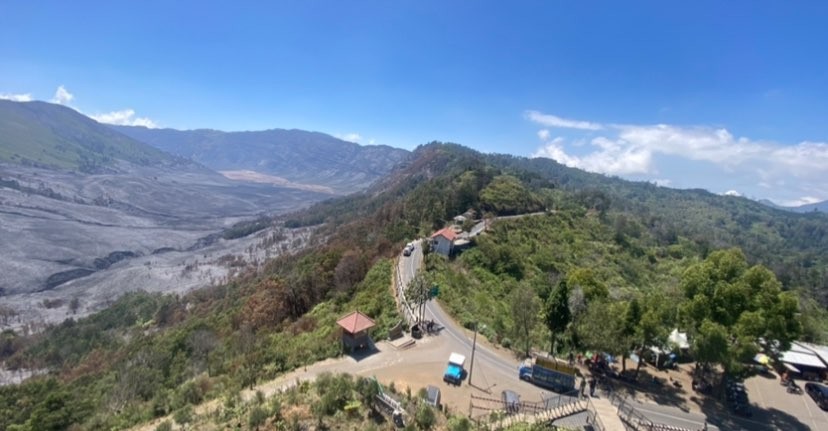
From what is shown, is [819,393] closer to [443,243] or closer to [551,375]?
[551,375]

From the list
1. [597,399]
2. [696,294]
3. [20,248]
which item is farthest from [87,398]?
[20,248]

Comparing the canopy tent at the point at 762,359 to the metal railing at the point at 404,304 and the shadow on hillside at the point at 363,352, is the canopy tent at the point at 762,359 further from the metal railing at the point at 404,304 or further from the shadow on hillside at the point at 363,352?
the shadow on hillside at the point at 363,352

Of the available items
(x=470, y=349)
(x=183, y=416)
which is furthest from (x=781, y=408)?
(x=183, y=416)

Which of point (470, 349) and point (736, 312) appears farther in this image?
point (470, 349)

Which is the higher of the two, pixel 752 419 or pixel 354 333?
pixel 354 333

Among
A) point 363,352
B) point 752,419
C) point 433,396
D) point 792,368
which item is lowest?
point 363,352

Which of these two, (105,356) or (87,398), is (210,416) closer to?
(87,398)

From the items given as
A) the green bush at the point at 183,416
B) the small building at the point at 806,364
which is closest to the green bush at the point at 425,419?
the green bush at the point at 183,416

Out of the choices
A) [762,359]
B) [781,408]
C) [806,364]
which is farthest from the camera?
[762,359]
